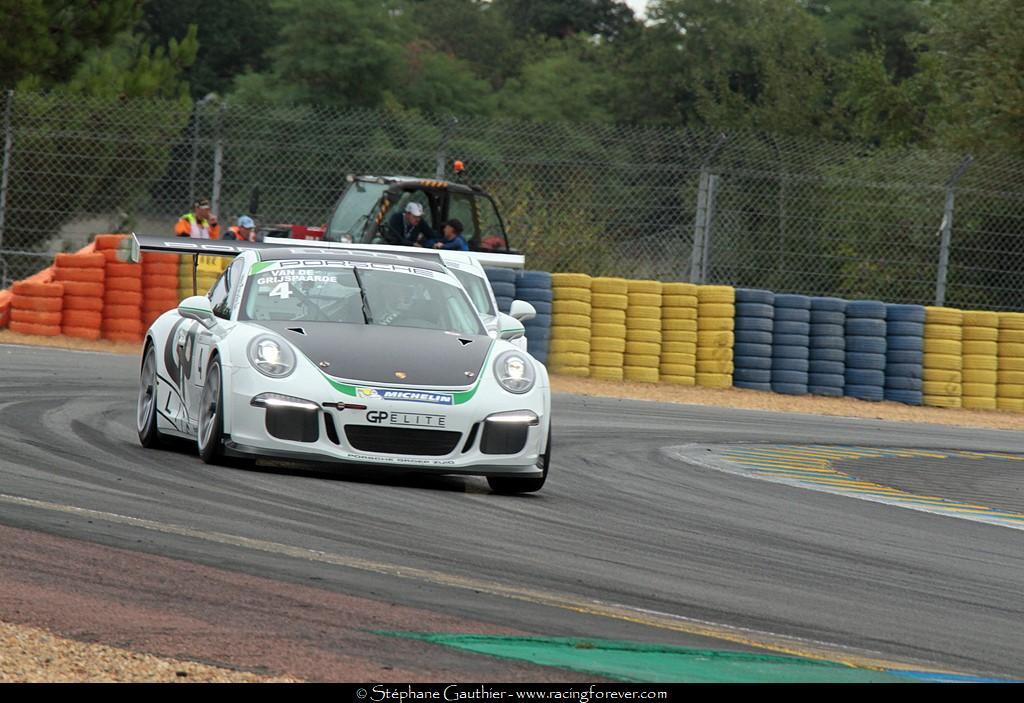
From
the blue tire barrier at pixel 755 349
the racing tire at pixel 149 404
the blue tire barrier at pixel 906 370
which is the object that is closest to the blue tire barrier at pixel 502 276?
the blue tire barrier at pixel 755 349

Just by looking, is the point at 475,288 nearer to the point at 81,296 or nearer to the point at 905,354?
the point at 81,296

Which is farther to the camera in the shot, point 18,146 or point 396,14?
point 396,14

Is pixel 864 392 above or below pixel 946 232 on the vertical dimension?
below

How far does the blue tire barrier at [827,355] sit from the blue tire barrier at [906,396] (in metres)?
0.74

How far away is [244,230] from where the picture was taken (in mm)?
20562

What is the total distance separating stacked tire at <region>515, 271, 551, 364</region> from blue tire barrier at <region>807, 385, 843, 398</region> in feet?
10.2

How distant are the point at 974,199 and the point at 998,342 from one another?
202cm

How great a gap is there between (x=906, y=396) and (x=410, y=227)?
607 cm

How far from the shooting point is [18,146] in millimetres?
20891

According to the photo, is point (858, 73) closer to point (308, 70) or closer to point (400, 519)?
point (308, 70)

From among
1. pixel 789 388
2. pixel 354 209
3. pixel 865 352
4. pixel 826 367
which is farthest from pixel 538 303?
pixel 865 352

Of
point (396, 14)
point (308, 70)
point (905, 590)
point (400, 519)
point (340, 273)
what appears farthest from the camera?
point (396, 14)

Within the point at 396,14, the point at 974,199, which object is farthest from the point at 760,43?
the point at 974,199

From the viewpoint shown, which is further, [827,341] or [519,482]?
[827,341]
